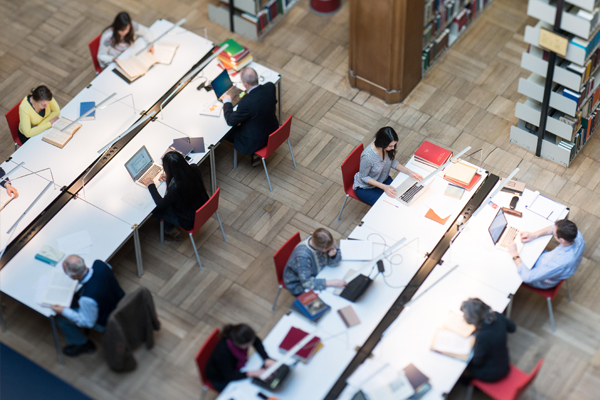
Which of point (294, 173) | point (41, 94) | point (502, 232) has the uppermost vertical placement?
point (41, 94)

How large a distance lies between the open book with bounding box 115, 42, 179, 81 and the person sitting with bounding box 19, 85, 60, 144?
0.87m

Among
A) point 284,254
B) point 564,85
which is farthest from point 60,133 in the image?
point 564,85

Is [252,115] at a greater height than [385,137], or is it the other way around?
[385,137]

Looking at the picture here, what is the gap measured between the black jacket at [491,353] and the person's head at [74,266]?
310cm

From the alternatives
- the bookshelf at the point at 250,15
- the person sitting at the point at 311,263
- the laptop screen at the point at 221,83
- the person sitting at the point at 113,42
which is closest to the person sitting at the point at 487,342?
the person sitting at the point at 311,263

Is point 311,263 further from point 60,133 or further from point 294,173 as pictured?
point 60,133

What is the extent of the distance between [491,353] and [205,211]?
107 inches

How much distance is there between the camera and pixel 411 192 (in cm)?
655

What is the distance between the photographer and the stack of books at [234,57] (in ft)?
25.4

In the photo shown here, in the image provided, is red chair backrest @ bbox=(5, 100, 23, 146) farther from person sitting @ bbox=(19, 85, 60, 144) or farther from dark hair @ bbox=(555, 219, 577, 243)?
dark hair @ bbox=(555, 219, 577, 243)

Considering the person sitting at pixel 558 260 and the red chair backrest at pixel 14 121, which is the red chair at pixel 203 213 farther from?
the person sitting at pixel 558 260

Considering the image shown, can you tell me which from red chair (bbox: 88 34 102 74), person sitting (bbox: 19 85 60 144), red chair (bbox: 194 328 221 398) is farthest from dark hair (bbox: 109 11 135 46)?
red chair (bbox: 194 328 221 398)

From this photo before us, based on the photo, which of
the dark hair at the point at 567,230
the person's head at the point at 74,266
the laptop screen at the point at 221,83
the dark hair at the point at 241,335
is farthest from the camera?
the laptop screen at the point at 221,83

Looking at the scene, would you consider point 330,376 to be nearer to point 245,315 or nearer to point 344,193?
point 245,315
